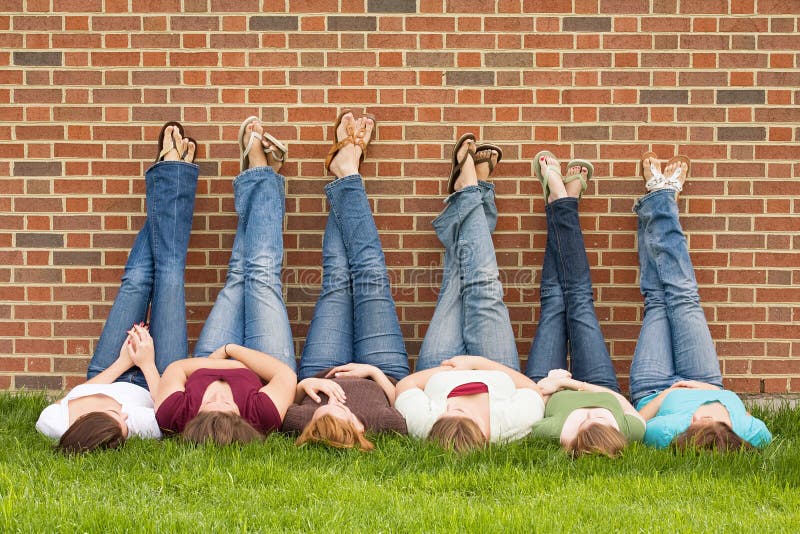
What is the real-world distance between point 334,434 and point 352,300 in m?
1.23

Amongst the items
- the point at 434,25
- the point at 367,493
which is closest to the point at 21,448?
the point at 367,493

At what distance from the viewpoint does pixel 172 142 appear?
14.0ft

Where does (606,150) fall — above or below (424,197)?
above

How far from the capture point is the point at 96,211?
4.41 metres

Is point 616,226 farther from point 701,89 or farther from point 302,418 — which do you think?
point 302,418

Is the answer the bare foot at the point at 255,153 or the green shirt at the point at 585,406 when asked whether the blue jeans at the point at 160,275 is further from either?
the green shirt at the point at 585,406

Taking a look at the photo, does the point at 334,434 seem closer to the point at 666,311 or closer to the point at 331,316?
the point at 331,316

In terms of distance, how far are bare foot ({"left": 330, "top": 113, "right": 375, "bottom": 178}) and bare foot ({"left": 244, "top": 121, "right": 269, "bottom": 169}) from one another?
398mm

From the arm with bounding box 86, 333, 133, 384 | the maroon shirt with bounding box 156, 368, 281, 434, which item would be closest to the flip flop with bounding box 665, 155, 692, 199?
the maroon shirt with bounding box 156, 368, 281, 434

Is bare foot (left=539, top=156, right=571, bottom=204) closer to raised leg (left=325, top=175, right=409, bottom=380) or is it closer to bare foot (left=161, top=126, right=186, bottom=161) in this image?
raised leg (left=325, top=175, right=409, bottom=380)

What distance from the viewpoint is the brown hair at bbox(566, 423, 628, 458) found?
3051mm

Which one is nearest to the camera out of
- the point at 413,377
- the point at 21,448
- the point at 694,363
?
the point at 21,448

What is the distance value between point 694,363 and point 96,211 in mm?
3553

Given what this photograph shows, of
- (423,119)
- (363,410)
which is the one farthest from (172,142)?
A: (363,410)
